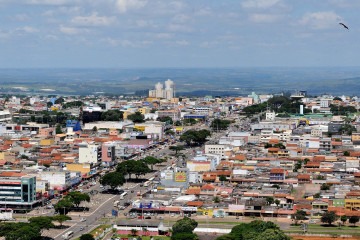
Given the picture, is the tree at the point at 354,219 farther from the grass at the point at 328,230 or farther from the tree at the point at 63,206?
the tree at the point at 63,206

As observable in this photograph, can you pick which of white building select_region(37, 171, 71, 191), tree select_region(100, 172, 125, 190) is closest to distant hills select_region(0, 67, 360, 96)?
white building select_region(37, 171, 71, 191)

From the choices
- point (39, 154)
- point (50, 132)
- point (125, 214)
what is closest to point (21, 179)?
point (125, 214)

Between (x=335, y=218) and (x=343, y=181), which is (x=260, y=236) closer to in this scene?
(x=335, y=218)

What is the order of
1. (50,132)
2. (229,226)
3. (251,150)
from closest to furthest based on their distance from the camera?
(229,226) < (251,150) < (50,132)

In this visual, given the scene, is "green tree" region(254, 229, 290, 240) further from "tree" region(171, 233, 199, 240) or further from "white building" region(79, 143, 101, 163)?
"white building" region(79, 143, 101, 163)

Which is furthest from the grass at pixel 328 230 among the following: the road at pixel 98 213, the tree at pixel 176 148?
the tree at pixel 176 148

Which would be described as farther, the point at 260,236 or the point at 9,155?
the point at 9,155
